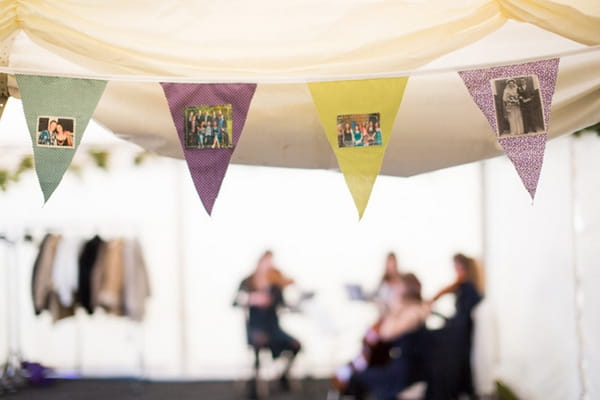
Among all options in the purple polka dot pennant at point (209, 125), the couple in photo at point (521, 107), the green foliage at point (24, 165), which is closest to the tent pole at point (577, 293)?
the couple in photo at point (521, 107)

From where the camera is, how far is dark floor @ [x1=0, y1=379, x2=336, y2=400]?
380 centimetres

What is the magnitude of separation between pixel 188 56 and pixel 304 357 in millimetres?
2344

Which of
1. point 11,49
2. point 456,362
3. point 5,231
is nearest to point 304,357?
point 456,362

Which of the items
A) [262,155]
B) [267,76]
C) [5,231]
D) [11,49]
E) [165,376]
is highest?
[11,49]

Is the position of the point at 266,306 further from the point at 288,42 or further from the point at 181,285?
the point at 288,42

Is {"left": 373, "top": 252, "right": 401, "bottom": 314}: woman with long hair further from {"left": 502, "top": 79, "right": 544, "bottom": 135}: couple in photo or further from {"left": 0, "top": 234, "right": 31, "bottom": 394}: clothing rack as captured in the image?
{"left": 0, "top": 234, "right": 31, "bottom": 394}: clothing rack

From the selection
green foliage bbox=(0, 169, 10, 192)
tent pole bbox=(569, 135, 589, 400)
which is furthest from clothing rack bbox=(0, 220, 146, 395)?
tent pole bbox=(569, 135, 589, 400)

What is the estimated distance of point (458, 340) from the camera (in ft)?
11.2

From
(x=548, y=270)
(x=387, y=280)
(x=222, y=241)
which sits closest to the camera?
(x=548, y=270)

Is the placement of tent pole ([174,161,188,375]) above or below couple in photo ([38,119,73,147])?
below

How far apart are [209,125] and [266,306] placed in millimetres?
1949

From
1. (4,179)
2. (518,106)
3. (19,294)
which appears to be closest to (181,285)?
(19,294)

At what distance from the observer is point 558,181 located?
309 centimetres

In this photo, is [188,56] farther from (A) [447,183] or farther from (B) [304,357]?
(B) [304,357]
